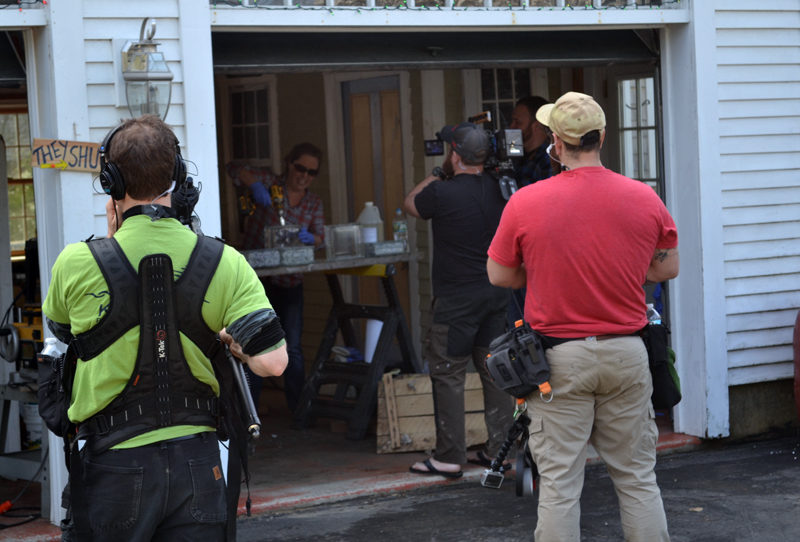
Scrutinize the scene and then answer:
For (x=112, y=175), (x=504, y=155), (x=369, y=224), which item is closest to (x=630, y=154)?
(x=369, y=224)

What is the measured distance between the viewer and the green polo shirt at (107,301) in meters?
2.97

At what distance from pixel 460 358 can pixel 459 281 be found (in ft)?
1.43

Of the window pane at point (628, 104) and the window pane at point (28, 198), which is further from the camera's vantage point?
the window pane at point (28, 198)

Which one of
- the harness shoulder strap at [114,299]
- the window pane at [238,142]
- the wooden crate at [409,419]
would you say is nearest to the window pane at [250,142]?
the window pane at [238,142]

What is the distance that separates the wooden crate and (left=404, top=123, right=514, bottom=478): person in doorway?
2.34 ft

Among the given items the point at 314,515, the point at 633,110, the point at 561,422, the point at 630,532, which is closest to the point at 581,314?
the point at 561,422

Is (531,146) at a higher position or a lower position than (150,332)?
higher

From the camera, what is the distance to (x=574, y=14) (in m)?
6.64

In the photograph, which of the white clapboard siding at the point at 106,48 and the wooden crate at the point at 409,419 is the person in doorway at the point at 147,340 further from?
the wooden crate at the point at 409,419

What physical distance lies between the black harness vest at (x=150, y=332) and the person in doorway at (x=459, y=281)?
11.0 ft

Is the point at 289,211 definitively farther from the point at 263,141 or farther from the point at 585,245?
the point at 585,245

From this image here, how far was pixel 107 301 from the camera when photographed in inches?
117

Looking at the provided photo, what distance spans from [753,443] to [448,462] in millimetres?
2141

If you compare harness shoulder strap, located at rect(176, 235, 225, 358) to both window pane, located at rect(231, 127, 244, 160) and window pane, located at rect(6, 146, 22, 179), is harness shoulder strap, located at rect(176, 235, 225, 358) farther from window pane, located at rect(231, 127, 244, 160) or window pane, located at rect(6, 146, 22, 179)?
window pane, located at rect(231, 127, 244, 160)
